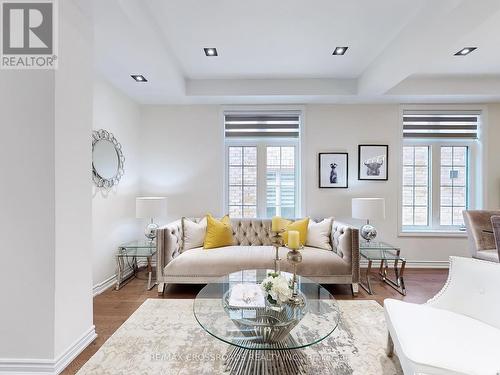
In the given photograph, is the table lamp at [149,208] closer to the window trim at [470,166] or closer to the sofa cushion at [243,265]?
the sofa cushion at [243,265]

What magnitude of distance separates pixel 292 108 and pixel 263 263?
7.82 feet

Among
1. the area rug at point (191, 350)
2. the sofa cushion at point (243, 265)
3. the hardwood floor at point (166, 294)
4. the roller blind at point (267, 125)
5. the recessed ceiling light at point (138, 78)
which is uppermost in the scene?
the recessed ceiling light at point (138, 78)

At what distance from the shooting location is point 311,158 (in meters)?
4.09

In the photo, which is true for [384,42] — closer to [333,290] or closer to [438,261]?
[333,290]

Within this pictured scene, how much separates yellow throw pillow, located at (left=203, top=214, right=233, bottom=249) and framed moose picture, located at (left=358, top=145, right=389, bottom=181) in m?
2.19

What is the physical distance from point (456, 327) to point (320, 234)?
1.92 m

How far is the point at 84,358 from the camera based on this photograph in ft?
6.30

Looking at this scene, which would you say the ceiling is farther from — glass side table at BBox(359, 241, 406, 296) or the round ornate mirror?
glass side table at BBox(359, 241, 406, 296)

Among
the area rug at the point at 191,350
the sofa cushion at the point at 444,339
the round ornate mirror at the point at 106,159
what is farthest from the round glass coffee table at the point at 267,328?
the round ornate mirror at the point at 106,159

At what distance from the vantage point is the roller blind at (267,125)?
4.16 metres

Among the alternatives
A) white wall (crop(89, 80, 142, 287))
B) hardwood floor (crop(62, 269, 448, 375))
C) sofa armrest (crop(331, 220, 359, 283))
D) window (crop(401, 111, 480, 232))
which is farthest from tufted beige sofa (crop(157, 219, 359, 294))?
window (crop(401, 111, 480, 232))

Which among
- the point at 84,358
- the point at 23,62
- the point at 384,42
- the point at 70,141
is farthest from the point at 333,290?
the point at 23,62

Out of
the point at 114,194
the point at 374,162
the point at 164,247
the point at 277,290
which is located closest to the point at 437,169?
the point at 374,162

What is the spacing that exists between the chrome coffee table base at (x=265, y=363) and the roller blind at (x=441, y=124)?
12.0ft
